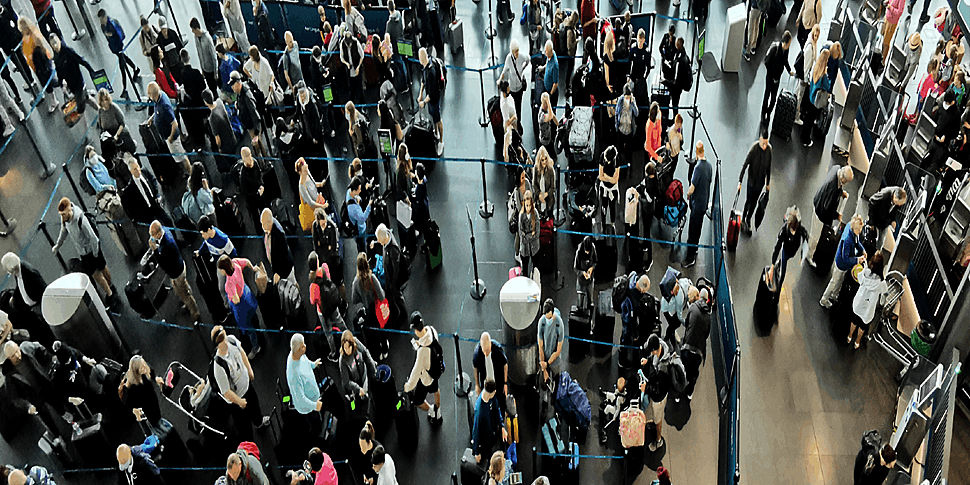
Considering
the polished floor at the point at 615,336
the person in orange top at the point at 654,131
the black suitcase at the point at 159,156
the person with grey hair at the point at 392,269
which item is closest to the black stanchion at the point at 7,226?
the polished floor at the point at 615,336

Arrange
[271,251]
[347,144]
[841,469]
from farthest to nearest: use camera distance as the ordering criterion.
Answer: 1. [347,144]
2. [271,251]
3. [841,469]

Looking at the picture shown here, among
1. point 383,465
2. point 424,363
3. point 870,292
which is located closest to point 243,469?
point 383,465

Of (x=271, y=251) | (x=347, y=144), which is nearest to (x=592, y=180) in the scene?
(x=347, y=144)

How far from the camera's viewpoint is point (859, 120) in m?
13.7

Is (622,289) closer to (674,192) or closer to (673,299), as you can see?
(673,299)

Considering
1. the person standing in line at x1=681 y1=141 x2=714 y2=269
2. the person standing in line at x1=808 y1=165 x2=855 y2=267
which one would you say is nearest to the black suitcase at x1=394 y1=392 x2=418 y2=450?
the person standing in line at x1=681 y1=141 x2=714 y2=269

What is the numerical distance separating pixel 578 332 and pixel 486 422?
2.62 m

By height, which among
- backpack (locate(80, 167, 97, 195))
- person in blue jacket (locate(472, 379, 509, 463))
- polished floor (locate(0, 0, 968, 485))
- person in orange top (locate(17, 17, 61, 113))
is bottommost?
polished floor (locate(0, 0, 968, 485))

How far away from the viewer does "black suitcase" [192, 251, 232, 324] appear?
10.8 meters

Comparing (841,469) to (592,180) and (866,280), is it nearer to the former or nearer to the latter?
(866,280)

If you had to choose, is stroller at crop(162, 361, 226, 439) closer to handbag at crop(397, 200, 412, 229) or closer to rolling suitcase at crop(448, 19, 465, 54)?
handbag at crop(397, 200, 412, 229)

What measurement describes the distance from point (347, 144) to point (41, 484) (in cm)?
775

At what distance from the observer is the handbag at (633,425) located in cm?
892

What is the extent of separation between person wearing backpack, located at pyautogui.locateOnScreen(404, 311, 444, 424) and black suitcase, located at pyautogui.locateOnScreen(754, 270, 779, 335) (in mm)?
4530
